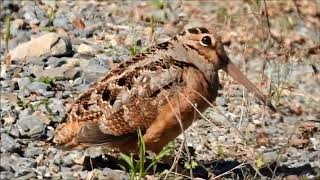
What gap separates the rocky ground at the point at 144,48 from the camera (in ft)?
20.1

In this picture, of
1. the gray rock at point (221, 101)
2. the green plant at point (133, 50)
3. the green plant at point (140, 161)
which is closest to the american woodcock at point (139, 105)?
the green plant at point (140, 161)

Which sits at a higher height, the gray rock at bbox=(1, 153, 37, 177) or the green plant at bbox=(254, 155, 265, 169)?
the gray rock at bbox=(1, 153, 37, 177)

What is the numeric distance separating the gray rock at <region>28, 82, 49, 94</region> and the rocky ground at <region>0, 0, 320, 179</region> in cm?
1

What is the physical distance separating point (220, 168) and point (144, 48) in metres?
1.93

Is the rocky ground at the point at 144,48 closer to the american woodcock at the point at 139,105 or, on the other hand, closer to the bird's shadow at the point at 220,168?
the bird's shadow at the point at 220,168

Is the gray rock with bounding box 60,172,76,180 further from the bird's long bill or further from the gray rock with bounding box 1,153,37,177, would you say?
the bird's long bill

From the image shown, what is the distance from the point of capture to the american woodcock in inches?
230

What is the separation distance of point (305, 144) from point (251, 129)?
0.43 meters

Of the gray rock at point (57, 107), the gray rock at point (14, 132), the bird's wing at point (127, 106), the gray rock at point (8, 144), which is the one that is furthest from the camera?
the gray rock at point (57, 107)

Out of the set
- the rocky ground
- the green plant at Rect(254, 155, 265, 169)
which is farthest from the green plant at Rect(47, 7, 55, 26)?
the green plant at Rect(254, 155, 265, 169)

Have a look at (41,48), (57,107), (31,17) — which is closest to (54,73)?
(41,48)

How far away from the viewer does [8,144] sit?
608 centimetres

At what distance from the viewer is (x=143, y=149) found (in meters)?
5.64

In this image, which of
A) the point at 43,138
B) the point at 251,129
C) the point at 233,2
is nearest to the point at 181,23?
the point at 233,2
